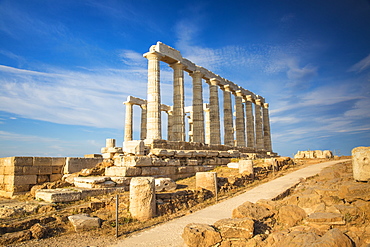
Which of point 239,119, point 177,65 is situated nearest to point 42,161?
point 177,65

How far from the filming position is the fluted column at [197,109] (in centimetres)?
2464

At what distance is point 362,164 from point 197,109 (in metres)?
17.6

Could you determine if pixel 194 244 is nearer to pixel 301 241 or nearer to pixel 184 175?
pixel 301 241

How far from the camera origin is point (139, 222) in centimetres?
788

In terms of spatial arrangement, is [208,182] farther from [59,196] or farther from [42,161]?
[42,161]

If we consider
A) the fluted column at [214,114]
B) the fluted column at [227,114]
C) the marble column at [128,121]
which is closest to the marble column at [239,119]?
the fluted column at [227,114]

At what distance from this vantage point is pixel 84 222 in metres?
7.11

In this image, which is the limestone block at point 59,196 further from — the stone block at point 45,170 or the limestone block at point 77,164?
the limestone block at point 77,164

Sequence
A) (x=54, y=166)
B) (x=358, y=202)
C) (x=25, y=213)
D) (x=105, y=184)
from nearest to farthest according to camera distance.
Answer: (x=358, y=202)
(x=25, y=213)
(x=105, y=184)
(x=54, y=166)

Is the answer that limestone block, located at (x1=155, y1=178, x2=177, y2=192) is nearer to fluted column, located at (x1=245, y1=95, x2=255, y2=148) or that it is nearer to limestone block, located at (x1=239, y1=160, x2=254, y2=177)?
limestone block, located at (x1=239, y1=160, x2=254, y2=177)

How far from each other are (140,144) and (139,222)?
693cm

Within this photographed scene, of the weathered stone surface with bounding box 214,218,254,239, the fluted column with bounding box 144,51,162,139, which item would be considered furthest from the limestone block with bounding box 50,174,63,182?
the weathered stone surface with bounding box 214,218,254,239

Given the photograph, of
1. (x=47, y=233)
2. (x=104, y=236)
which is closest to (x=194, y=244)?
(x=104, y=236)

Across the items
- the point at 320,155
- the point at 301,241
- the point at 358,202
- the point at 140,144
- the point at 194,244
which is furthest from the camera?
the point at 320,155
